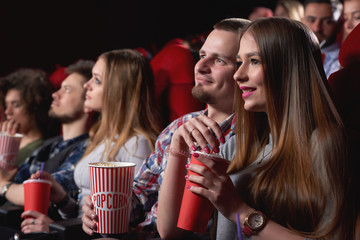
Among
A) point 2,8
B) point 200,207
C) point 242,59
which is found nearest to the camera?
point 200,207

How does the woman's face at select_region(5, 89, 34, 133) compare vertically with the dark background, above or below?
below

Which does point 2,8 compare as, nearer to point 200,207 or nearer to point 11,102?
point 11,102

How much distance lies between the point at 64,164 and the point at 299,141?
146 cm

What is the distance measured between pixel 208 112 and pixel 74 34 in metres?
2.38

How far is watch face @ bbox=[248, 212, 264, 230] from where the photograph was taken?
1.04 metres

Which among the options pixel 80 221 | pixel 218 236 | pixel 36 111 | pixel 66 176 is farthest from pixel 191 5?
pixel 218 236

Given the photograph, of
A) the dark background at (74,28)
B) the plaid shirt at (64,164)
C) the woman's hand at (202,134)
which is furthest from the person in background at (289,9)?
the woman's hand at (202,134)

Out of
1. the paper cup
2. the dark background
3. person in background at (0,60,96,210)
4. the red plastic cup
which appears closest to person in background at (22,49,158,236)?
the paper cup

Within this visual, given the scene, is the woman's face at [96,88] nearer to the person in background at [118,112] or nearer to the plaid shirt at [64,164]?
the person in background at [118,112]

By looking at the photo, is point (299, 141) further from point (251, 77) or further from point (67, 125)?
point (67, 125)

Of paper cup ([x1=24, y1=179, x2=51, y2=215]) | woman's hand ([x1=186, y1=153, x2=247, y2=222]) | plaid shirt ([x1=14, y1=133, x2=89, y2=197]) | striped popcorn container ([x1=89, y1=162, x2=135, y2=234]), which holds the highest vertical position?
woman's hand ([x1=186, y1=153, x2=247, y2=222])

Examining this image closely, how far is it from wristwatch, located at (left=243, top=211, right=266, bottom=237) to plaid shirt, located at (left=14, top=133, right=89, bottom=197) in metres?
1.23

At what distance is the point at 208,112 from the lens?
1610 millimetres

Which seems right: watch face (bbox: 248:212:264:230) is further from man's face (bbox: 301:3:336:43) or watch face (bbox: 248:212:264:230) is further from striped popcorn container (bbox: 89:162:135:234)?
man's face (bbox: 301:3:336:43)
